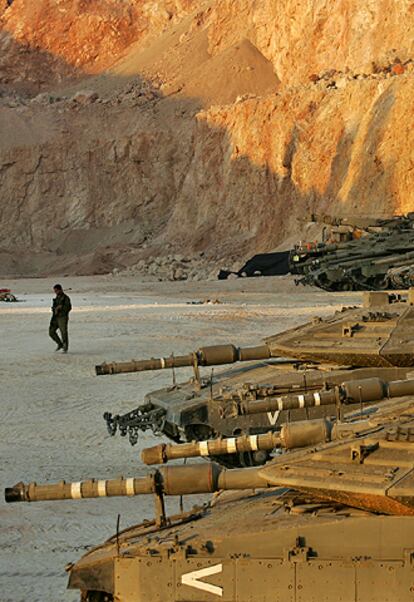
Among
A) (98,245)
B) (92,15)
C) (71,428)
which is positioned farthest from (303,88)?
(71,428)

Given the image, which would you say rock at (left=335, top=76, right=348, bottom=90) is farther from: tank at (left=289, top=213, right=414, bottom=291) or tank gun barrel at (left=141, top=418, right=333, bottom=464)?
tank gun barrel at (left=141, top=418, right=333, bottom=464)

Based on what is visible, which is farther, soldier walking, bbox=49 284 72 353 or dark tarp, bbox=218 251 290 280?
dark tarp, bbox=218 251 290 280

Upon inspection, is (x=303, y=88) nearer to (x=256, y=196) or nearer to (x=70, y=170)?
(x=256, y=196)

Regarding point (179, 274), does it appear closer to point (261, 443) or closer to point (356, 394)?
point (356, 394)

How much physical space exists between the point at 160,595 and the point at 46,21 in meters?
74.2

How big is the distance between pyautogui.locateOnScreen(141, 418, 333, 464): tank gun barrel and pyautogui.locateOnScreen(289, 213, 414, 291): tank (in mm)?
24819

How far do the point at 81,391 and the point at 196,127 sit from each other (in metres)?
43.1

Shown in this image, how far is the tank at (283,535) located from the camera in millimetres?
5152

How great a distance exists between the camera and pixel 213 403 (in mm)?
8984

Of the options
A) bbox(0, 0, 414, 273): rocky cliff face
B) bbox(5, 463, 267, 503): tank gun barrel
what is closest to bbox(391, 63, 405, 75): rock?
bbox(0, 0, 414, 273): rocky cliff face

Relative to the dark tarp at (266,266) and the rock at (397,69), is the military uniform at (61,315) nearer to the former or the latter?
the dark tarp at (266,266)

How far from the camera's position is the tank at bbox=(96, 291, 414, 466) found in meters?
8.89

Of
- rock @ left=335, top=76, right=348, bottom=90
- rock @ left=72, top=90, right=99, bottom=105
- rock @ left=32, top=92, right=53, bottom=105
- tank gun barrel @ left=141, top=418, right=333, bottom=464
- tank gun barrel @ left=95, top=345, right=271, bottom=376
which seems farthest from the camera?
rock @ left=32, top=92, right=53, bottom=105

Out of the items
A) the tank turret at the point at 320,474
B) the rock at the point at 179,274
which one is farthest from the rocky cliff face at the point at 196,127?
the tank turret at the point at 320,474
